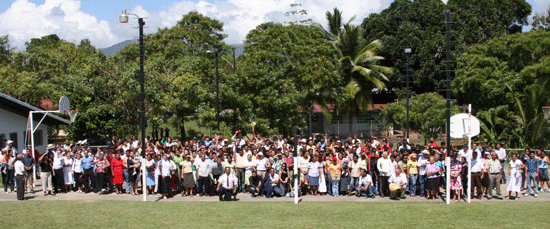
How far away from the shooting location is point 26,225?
10.6m

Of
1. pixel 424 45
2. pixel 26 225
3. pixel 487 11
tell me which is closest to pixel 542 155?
pixel 26 225

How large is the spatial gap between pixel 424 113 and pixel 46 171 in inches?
943

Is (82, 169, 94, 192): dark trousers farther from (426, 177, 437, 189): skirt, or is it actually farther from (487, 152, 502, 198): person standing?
(487, 152, 502, 198): person standing

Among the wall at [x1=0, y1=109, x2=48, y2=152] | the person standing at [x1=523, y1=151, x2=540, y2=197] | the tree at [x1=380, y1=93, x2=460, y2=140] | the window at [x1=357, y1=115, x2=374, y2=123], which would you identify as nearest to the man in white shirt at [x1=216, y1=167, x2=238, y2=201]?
the person standing at [x1=523, y1=151, x2=540, y2=197]

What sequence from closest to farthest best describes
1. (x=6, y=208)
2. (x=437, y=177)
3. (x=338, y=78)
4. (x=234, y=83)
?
(x=6, y=208) → (x=437, y=177) → (x=234, y=83) → (x=338, y=78)

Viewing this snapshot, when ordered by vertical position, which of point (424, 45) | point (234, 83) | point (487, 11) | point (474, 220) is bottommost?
point (474, 220)

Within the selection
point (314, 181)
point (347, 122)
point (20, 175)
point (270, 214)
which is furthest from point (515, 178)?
point (347, 122)

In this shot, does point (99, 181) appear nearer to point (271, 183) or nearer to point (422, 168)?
point (271, 183)

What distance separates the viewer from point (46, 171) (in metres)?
14.7

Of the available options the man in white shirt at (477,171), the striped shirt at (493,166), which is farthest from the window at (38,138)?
the striped shirt at (493,166)

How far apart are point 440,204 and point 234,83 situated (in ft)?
50.4

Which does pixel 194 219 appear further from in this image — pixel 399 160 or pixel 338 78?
pixel 338 78

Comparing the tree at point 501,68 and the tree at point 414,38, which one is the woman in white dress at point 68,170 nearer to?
the tree at point 501,68

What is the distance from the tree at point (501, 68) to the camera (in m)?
27.9
